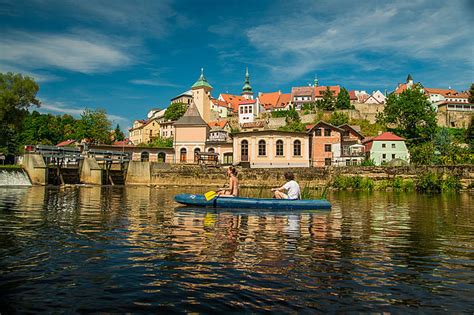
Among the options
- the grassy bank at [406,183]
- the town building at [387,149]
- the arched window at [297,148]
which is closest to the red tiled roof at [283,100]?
the town building at [387,149]

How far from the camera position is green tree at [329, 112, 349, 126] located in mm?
84000

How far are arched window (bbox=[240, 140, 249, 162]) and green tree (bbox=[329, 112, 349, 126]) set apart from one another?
38.4m

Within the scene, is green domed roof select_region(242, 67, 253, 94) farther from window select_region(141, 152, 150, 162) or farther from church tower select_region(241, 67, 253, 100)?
window select_region(141, 152, 150, 162)

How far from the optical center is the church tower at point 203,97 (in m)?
107

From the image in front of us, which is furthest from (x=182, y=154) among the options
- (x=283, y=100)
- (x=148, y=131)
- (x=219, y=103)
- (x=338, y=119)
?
(x=283, y=100)

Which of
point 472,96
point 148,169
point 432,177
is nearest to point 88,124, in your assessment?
point 148,169

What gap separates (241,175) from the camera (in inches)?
1775

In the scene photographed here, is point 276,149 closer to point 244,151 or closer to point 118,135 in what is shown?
point 244,151

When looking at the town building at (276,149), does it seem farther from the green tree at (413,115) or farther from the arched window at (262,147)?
the green tree at (413,115)

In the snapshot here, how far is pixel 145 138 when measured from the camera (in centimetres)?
11644

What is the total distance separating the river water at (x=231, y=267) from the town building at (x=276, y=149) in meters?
38.6

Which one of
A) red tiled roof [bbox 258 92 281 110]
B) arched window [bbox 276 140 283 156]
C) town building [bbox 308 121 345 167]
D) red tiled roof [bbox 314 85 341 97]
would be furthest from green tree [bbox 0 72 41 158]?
red tiled roof [bbox 314 85 341 97]

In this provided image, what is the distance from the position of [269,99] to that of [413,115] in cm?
5404

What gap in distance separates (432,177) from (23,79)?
53.6 meters
